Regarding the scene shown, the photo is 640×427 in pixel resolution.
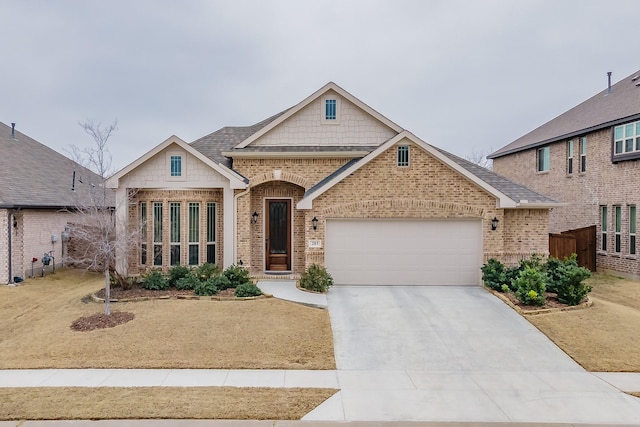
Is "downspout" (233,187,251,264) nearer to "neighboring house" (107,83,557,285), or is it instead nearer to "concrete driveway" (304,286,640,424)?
"neighboring house" (107,83,557,285)

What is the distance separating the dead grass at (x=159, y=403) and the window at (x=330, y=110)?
35.2ft

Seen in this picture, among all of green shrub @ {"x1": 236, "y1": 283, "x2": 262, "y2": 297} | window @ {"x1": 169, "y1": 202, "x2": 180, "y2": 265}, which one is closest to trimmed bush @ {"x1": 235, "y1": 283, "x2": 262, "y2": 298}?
green shrub @ {"x1": 236, "y1": 283, "x2": 262, "y2": 297}

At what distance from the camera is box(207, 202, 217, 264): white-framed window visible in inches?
535

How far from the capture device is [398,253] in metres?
12.7

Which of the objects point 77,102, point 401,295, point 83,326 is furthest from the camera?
point 77,102

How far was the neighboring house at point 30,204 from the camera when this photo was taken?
13.2 metres

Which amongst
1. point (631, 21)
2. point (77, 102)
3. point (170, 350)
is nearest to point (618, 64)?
point (631, 21)

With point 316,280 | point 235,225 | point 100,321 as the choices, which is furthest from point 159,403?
point 235,225

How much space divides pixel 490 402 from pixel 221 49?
78.6 feet

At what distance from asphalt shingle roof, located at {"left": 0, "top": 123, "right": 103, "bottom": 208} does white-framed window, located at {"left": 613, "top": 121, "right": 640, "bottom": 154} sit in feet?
67.9

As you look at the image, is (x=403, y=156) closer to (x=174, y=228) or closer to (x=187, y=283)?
(x=187, y=283)

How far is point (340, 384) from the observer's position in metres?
6.39

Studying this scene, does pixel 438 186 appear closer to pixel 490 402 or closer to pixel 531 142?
pixel 490 402

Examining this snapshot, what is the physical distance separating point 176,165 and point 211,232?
2681mm
